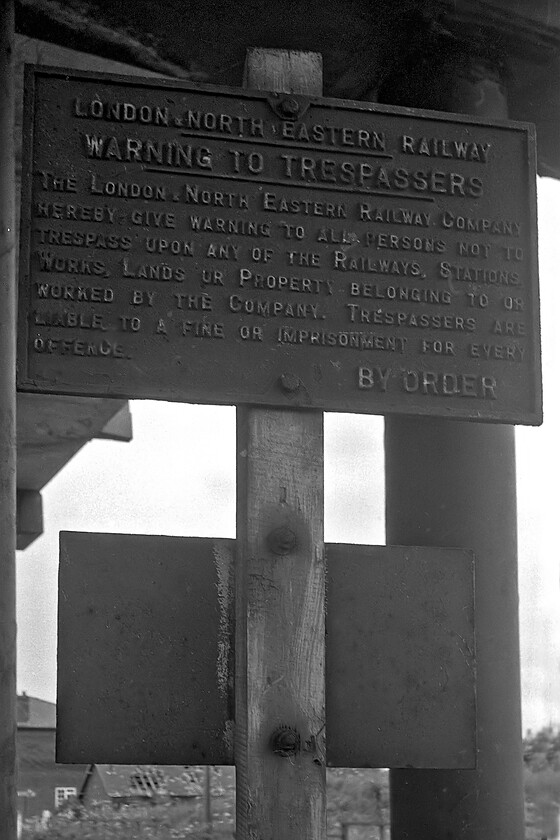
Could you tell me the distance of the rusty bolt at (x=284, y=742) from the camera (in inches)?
178

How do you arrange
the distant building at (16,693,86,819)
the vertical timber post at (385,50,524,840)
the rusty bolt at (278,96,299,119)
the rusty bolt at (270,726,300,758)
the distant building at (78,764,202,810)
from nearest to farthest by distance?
the rusty bolt at (270,726,300,758)
the rusty bolt at (278,96,299,119)
the vertical timber post at (385,50,524,840)
the distant building at (78,764,202,810)
the distant building at (16,693,86,819)

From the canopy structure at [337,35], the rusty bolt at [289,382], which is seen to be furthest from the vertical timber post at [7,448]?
the rusty bolt at [289,382]

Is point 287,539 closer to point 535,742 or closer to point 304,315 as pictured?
point 304,315

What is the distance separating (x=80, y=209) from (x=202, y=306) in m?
0.62

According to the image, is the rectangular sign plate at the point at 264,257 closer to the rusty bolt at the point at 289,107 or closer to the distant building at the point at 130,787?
the rusty bolt at the point at 289,107

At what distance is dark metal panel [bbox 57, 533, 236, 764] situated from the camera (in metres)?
4.69

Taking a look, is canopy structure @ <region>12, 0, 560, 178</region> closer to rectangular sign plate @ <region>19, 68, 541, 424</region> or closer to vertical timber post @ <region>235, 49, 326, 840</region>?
rectangular sign plate @ <region>19, 68, 541, 424</region>

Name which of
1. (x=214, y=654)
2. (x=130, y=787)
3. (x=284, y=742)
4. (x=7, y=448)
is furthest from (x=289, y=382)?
(x=130, y=787)

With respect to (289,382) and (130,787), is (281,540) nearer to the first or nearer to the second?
(289,382)

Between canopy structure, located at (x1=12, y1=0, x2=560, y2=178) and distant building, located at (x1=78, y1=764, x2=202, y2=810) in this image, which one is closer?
canopy structure, located at (x1=12, y1=0, x2=560, y2=178)

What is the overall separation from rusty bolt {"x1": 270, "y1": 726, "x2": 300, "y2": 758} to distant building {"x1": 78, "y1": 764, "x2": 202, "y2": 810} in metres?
13.0

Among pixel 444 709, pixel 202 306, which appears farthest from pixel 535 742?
pixel 202 306

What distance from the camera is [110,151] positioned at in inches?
193

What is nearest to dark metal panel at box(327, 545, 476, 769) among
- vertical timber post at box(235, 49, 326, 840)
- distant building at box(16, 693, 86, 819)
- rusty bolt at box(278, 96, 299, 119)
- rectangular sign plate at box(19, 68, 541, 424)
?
vertical timber post at box(235, 49, 326, 840)
